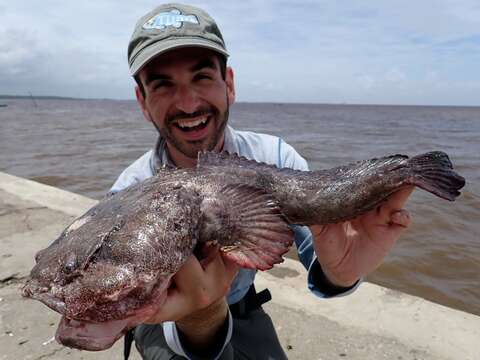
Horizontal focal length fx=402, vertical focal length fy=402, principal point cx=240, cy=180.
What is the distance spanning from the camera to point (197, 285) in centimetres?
229

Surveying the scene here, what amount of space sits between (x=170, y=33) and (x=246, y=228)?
1.50 meters

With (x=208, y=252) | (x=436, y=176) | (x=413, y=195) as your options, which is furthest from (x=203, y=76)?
(x=413, y=195)

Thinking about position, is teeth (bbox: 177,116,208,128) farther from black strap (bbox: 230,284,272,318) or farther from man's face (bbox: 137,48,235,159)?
black strap (bbox: 230,284,272,318)

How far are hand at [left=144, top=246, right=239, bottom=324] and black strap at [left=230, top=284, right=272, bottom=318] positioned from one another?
0.95 metres

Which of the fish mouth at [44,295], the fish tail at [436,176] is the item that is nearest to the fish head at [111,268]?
the fish mouth at [44,295]

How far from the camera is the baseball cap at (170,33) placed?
2.84 m

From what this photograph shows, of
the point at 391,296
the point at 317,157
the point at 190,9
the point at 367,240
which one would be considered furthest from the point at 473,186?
the point at 190,9

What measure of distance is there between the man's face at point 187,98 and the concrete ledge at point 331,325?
1941 millimetres

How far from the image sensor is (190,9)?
3.18 metres

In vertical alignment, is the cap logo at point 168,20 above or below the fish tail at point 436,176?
above

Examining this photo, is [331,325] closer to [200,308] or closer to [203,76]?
[200,308]

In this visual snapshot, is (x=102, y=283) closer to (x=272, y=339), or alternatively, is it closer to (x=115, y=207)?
(x=115, y=207)

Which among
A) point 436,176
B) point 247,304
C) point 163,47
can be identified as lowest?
point 247,304

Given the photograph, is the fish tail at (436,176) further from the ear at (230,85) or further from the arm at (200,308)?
the ear at (230,85)
